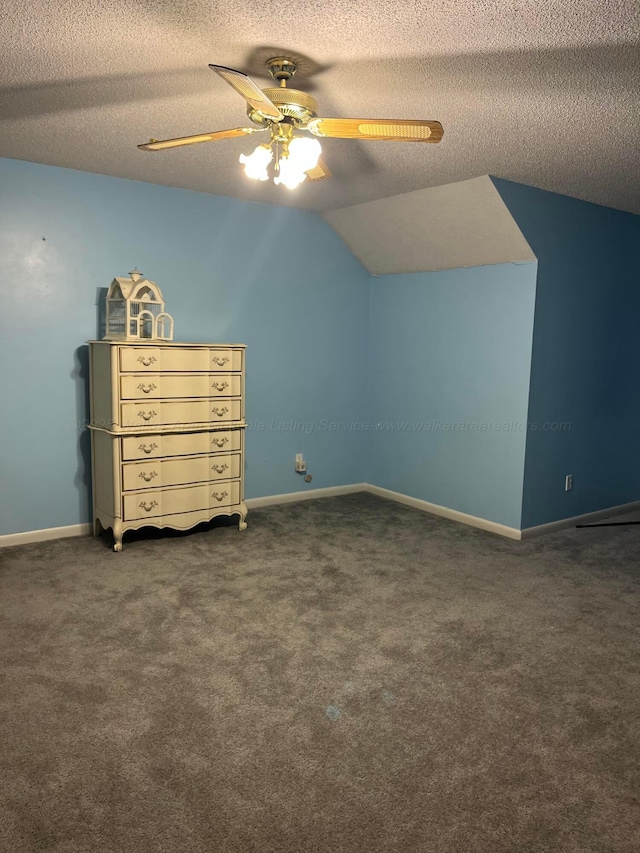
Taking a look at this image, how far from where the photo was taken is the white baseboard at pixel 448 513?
417 centimetres

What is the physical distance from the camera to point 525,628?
281 centimetres

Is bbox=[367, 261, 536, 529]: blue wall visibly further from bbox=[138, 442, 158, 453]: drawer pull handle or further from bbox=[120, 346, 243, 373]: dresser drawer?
bbox=[138, 442, 158, 453]: drawer pull handle

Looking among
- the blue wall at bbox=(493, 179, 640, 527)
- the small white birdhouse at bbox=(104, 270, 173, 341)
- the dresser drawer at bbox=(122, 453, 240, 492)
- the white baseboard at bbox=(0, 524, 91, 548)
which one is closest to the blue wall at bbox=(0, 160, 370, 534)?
the white baseboard at bbox=(0, 524, 91, 548)

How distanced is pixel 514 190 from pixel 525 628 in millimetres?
2459

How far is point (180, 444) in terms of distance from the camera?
3838mm

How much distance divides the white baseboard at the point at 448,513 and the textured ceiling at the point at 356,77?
86.1 inches

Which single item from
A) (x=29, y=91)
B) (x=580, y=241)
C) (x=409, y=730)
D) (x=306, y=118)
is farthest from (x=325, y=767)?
(x=580, y=241)

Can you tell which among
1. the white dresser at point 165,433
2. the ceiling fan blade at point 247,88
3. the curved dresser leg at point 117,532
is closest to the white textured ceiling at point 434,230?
the white dresser at point 165,433

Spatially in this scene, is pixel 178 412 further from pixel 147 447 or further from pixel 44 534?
pixel 44 534

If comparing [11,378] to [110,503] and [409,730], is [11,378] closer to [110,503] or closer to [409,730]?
[110,503]

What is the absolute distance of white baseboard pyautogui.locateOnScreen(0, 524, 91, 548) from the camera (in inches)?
148

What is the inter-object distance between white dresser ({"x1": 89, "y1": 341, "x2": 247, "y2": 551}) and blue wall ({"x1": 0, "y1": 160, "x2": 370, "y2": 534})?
0.90 ft

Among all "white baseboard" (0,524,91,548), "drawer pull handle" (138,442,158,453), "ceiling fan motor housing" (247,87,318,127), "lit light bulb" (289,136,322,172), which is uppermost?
"ceiling fan motor housing" (247,87,318,127)

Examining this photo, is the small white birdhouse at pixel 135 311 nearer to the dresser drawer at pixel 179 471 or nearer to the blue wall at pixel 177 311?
the blue wall at pixel 177 311
